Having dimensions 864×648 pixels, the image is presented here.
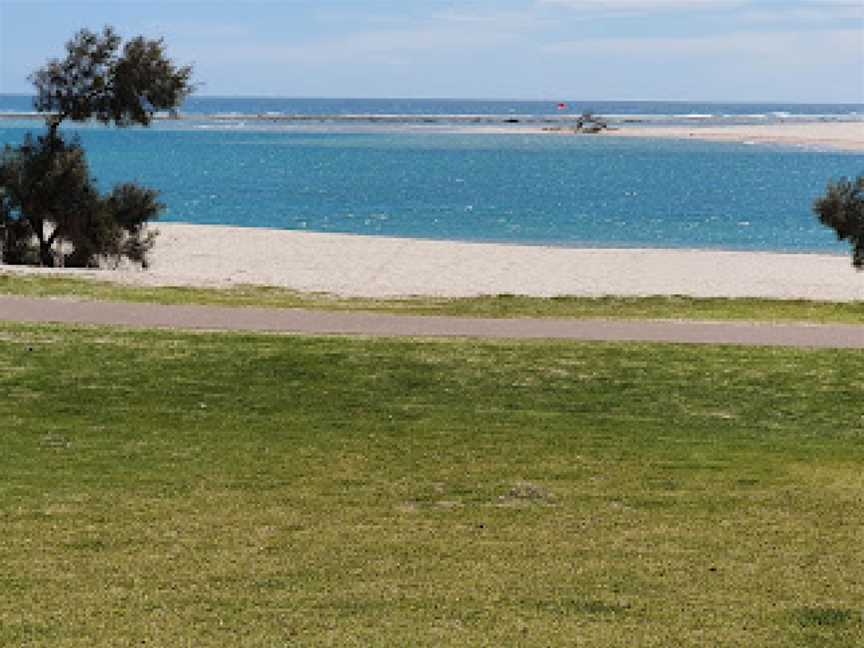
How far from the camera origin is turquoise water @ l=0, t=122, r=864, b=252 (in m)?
66.8

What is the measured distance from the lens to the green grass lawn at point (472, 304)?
22.5 m

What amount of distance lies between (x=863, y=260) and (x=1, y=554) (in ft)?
87.5

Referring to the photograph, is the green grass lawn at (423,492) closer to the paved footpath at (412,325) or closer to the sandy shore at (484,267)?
the paved footpath at (412,325)

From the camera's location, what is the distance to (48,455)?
39.2 ft

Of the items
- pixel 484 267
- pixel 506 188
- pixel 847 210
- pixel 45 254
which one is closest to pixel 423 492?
pixel 847 210

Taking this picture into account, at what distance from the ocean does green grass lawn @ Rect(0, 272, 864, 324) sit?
108 ft

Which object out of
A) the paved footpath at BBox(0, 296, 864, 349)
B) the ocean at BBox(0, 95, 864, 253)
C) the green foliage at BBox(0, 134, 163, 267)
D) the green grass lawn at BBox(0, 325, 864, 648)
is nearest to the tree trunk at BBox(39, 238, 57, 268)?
the green foliage at BBox(0, 134, 163, 267)

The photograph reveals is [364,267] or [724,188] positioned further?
[724,188]

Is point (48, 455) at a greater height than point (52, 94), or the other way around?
point (52, 94)

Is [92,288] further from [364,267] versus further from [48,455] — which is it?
[364,267]

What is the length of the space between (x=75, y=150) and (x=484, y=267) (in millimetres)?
14398

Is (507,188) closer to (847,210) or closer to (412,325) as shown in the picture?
(847,210)

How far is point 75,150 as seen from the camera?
35.5m

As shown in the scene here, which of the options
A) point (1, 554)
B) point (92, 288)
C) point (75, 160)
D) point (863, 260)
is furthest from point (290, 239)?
point (1, 554)
